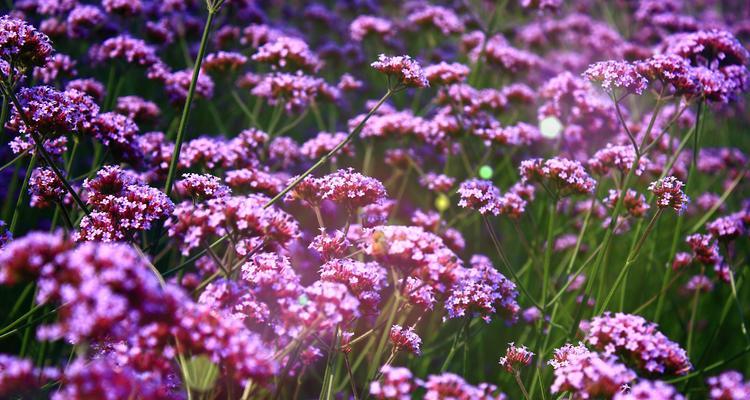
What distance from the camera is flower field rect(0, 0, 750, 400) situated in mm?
2201

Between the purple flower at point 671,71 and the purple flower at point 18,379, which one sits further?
the purple flower at point 671,71

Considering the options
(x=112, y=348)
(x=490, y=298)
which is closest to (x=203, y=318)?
(x=112, y=348)

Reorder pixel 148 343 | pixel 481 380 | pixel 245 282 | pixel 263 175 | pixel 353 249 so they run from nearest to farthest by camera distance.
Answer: pixel 148 343 < pixel 245 282 < pixel 263 175 < pixel 353 249 < pixel 481 380

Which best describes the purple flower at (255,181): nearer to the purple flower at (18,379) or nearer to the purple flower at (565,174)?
the purple flower at (565,174)

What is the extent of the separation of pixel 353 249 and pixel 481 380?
1.54m

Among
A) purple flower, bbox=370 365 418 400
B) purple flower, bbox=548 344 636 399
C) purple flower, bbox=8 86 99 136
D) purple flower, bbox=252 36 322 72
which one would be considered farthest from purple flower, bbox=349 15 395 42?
purple flower, bbox=370 365 418 400

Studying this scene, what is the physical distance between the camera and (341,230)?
481cm

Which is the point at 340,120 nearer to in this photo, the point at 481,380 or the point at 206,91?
the point at 206,91

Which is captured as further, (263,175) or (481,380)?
(481,380)

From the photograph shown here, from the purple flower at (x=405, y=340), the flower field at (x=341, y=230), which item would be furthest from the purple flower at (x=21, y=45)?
the purple flower at (x=405, y=340)

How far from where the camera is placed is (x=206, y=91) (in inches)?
209

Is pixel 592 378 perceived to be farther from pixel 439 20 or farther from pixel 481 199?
pixel 439 20

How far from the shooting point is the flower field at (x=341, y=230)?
2201 mm

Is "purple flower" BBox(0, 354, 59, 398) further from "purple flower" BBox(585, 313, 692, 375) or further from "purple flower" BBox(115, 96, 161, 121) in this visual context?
"purple flower" BBox(115, 96, 161, 121)
